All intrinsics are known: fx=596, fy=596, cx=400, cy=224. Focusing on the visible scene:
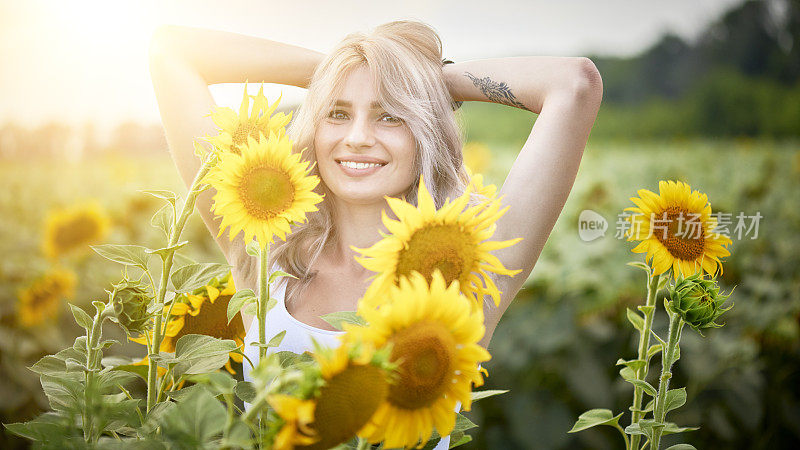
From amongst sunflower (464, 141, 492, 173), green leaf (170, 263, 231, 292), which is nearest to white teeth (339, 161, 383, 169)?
green leaf (170, 263, 231, 292)

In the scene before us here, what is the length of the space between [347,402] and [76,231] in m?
1.80

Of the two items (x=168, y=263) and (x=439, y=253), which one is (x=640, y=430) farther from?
(x=168, y=263)

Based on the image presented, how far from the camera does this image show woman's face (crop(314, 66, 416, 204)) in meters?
0.87

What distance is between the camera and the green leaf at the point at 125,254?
0.49m

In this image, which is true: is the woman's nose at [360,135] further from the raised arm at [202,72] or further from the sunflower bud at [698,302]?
the sunflower bud at [698,302]

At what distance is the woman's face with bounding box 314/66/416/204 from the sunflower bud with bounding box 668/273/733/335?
1.45 feet

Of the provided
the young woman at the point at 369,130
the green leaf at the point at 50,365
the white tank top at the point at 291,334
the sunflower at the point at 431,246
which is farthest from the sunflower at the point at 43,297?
the sunflower at the point at 431,246

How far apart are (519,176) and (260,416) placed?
0.55m

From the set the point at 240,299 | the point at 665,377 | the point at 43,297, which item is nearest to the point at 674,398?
the point at 665,377

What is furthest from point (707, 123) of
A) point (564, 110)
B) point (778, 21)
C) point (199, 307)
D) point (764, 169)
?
point (199, 307)

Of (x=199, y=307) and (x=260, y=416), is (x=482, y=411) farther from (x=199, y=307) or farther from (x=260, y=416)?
(x=260, y=416)

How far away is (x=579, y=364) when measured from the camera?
1.59 m

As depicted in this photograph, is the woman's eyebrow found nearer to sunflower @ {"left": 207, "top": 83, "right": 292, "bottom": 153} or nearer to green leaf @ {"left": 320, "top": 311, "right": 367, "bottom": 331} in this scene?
sunflower @ {"left": 207, "top": 83, "right": 292, "bottom": 153}

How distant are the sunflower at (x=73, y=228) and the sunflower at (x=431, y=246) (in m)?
1.65
